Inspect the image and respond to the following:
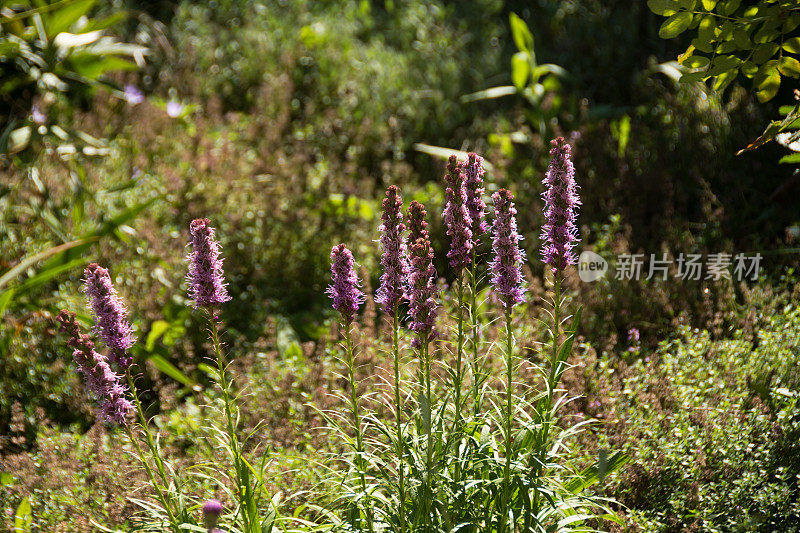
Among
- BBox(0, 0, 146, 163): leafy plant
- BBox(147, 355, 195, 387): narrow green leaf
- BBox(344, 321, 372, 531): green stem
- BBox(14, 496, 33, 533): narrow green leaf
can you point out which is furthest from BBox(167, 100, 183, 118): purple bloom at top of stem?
BBox(344, 321, 372, 531): green stem

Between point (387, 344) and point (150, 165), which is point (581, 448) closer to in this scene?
point (387, 344)

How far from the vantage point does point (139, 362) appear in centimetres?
402

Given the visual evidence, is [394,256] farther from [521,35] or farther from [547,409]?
[521,35]

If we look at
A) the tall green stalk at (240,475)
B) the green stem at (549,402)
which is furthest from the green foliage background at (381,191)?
the tall green stalk at (240,475)

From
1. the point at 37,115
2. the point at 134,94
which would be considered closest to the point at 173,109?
the point at 134,94

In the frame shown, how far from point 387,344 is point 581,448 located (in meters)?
1.22

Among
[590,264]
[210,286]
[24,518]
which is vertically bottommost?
[24,518]

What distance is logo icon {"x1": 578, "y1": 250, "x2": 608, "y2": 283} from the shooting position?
4.38 m

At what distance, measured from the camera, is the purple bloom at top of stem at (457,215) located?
87.7 inches

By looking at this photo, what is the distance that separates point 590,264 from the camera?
4.41 meters

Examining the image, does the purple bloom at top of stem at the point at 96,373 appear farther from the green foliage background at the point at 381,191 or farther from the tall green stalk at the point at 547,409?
the tall green stalk at the point at 547,409

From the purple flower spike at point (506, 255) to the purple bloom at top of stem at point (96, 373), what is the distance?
46.8 inches

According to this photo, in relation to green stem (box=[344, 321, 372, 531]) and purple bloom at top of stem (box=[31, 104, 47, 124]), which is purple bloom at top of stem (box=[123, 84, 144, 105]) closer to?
purple bloom at top of stem (box=[31, 104, 47, 124])

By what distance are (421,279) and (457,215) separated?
0.22m
